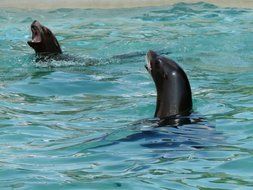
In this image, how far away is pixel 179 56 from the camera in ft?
37.1

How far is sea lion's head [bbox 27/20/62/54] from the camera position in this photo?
10922 mm

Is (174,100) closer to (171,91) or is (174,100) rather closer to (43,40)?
(171,91)

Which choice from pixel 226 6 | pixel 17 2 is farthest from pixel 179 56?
pixel 17 2

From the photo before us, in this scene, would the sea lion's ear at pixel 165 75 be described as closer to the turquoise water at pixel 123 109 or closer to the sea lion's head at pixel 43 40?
the turquoise water at pixel 123 109

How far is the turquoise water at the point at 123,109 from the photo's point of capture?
5.20 metres

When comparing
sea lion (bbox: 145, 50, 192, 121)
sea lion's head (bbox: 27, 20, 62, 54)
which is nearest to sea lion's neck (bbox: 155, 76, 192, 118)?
sea lion (bbox: 145, 50, 192, 121)

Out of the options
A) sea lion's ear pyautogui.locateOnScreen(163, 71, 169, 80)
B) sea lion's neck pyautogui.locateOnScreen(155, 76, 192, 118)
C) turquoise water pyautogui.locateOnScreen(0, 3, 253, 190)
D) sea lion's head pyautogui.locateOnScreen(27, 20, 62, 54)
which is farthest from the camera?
sea lion's head pyautogui.locateOnScreen(27, 20, 62, 54)

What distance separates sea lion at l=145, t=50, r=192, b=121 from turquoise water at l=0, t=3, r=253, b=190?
227 mm

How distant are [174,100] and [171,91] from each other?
0.10 m

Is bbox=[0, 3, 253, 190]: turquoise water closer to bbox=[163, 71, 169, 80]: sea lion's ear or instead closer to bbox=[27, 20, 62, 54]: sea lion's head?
bbox=[27, 20, 62, 54]: sea lion's head

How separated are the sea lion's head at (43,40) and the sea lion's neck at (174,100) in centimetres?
430

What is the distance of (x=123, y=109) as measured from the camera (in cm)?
793

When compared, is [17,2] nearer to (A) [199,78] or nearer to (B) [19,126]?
(A) [199,78]

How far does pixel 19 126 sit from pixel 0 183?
7.11 ft
